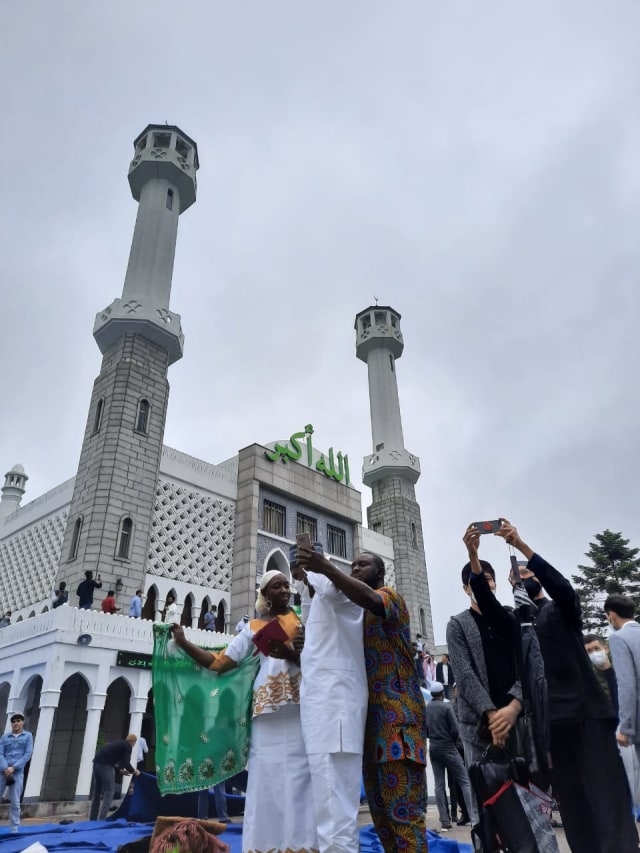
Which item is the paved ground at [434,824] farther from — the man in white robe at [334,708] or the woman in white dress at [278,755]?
the man in white robe at [334,708]

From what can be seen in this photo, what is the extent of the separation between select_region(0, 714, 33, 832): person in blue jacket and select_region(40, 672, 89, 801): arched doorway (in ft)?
13.2

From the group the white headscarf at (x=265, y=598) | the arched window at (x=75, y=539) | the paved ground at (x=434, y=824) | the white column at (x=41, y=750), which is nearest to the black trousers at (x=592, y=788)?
the white headscarf at (x=265, y=598)

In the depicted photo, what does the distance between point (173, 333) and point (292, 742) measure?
14.3m

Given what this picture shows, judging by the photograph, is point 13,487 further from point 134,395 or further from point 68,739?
point 68,739

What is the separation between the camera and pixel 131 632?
10828mm

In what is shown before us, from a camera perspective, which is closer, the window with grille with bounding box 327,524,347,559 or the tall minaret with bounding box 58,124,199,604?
the tall minaret with bounding box 58,124,199,604

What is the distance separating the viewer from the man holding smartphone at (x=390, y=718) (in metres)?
2.36

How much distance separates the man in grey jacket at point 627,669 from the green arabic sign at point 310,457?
587 inches

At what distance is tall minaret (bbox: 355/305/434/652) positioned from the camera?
2155 centimetres

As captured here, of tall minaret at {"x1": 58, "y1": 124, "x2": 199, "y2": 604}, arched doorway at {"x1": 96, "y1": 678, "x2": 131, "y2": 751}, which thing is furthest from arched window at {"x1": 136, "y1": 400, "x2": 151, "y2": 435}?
arched doorway at {"x1": 96, "y1": 678, "x2": 131, "y2": 751}

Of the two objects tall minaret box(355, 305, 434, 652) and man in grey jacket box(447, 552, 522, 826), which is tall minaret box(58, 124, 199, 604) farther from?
man in grey jacket box(447, 552, 522, 826)

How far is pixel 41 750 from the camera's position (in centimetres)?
908

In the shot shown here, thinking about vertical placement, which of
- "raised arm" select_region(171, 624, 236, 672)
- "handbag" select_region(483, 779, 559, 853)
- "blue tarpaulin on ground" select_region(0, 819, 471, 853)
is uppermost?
A: "raised arm" select_region(171, 624, 236, 672)

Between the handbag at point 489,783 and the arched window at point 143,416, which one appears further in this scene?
the arched window at point 143,416
